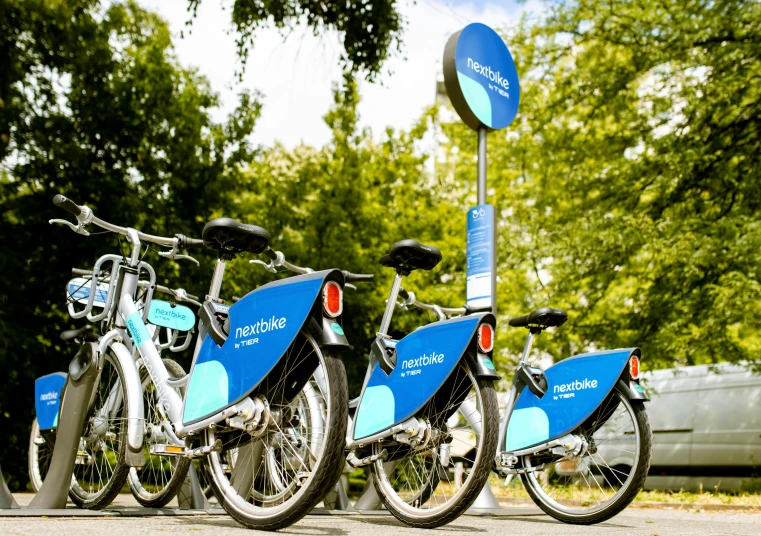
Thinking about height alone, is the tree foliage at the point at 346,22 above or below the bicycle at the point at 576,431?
above

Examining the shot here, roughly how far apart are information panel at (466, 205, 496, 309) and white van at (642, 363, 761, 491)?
4.73m

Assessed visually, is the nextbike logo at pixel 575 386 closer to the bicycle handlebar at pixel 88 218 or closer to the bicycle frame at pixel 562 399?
the bicycle frame at pixel 562 399

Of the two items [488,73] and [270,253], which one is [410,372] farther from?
[488,73]

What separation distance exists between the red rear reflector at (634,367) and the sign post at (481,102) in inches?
65.2

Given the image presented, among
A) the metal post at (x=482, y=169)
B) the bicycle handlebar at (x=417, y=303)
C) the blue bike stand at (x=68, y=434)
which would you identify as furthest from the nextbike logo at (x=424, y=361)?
the metal post at (x=482, y=169)

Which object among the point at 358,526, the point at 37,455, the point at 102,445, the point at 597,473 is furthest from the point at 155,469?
the point at 597,473

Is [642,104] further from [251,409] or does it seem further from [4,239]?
[251,409]

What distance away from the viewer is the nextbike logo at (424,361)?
4.32 meters

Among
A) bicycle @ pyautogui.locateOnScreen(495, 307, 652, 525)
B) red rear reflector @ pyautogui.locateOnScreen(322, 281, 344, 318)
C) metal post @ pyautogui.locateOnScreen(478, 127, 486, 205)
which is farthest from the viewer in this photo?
metal post @ pyautogui.locateOnScreen(478, 127, 486, 205)

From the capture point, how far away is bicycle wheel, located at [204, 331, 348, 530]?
3316 millimetres

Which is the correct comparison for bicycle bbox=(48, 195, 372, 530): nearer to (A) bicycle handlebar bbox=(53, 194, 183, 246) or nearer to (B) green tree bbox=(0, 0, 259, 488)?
(A) bicycle handlebar bbox=(53, 194, 183, 246)

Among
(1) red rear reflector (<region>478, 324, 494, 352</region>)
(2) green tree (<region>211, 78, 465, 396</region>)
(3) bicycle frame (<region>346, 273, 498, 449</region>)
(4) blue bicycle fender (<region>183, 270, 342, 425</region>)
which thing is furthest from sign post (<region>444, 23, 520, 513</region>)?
(2) green tree (<region>211, 78, 465, 396</region>)

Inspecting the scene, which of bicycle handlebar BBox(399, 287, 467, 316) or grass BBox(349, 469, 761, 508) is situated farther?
grass BBox(349, 469, 761, 508)

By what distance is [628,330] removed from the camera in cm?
1133
